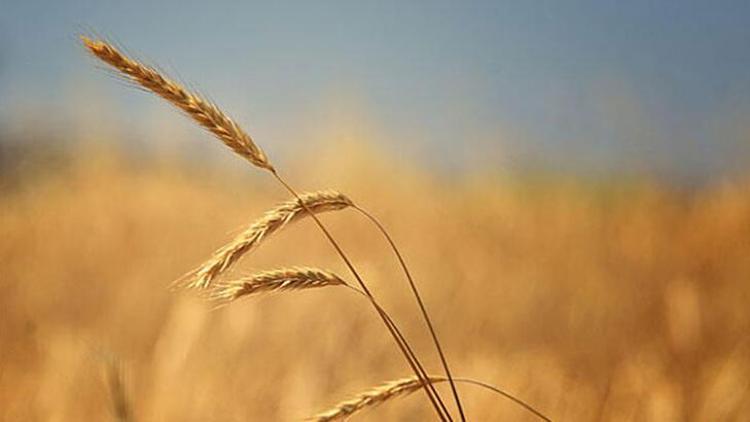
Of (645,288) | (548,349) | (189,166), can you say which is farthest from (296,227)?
(645,288)

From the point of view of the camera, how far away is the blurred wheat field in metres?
1.77

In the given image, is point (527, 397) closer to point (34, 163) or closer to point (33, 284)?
point (33, 284)

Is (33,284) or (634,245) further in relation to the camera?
(33,284)

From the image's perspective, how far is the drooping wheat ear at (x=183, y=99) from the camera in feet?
3.12

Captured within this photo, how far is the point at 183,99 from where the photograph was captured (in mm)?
976

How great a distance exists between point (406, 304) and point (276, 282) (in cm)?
105

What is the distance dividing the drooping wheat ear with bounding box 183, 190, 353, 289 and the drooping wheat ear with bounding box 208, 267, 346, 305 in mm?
20

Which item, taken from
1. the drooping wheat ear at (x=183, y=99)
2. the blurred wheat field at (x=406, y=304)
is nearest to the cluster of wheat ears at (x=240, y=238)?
the drooping wheat ear at (x=183, y=99)

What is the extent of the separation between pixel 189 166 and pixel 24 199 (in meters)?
0.34

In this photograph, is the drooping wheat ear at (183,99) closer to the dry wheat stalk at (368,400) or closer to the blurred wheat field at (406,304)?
the dry wheat stalk at (368,400)

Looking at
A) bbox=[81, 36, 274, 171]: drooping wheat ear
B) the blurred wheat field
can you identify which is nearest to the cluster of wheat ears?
bbox=[81, 36, 274, 171]: drooping wheat ear

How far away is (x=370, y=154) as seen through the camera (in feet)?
6.80

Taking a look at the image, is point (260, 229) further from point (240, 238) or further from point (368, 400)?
point (368, 400)

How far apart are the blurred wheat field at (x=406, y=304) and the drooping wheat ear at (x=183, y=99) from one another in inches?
30.1
